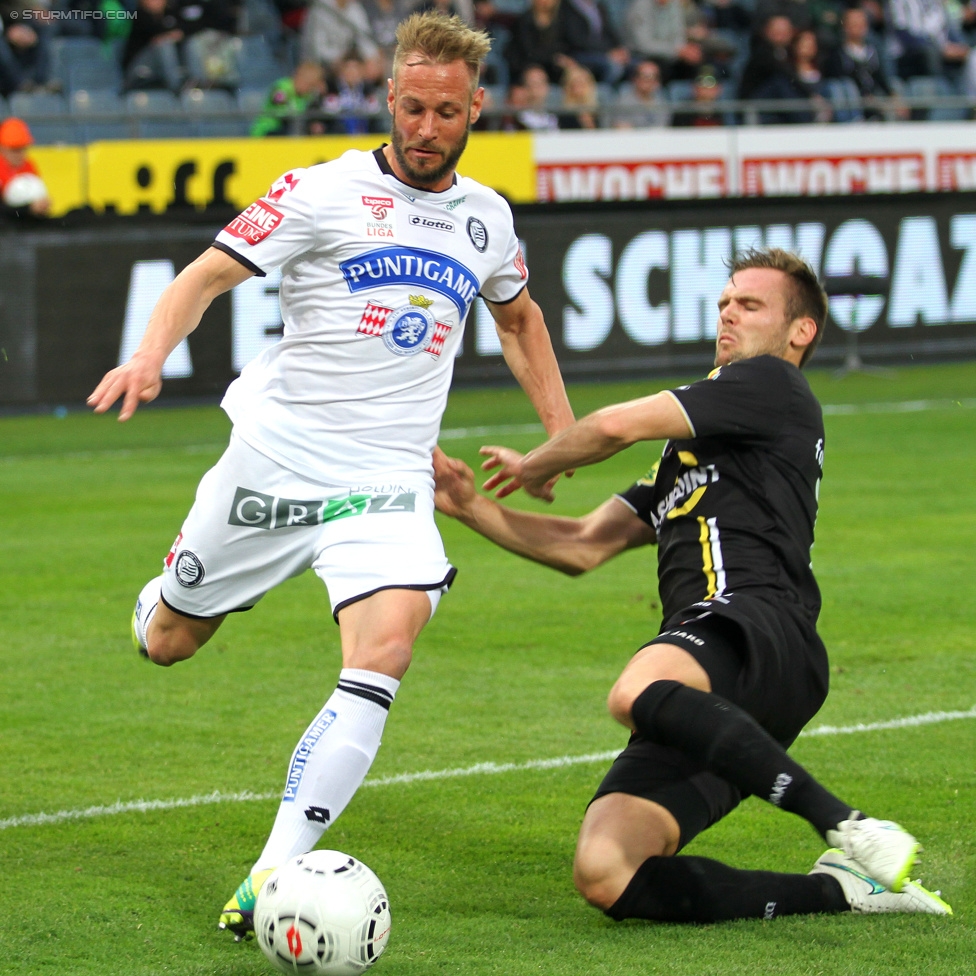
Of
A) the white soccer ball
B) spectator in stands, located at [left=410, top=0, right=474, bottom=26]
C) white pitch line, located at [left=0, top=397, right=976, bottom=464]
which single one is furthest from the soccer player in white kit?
spectator in stands, located at [left=410, top=0, right=474, bottom=26]

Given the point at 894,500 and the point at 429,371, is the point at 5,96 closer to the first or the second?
the point at 894,500

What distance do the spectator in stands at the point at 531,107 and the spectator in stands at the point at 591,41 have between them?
4.03 ft

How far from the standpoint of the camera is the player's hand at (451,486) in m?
4.79

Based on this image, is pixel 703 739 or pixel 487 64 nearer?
pixel 703 739

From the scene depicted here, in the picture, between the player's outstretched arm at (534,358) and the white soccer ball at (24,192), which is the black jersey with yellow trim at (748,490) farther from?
the white soccer ball at (24,192)

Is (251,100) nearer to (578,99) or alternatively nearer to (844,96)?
(578,99)

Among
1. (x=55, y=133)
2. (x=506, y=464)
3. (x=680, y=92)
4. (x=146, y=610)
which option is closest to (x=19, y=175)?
(x=55, y=133)

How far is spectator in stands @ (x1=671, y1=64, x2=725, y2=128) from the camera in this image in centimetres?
1964

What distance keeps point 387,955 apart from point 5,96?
15143 mm

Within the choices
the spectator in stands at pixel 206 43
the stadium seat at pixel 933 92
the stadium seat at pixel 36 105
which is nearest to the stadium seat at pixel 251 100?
the spectator in stands at pixel 206 43

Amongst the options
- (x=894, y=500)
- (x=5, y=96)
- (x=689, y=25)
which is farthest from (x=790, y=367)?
(x=689, y=25)

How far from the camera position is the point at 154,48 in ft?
58.7

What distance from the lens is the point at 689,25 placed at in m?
21.7

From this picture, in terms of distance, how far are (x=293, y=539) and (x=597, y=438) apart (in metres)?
0.89
